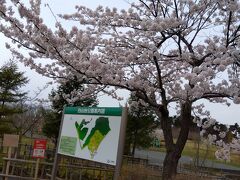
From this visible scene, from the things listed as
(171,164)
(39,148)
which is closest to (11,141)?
(39,148)

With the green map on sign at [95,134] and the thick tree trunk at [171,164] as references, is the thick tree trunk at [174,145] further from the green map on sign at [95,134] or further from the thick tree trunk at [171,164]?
the green map on sign at [95,134]

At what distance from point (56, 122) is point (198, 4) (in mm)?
17662

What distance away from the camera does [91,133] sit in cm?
809

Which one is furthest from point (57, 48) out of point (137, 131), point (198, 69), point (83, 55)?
point (137, 131)

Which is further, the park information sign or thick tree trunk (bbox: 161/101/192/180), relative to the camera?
thick tree trunk (bbox: 161/101/192/180)

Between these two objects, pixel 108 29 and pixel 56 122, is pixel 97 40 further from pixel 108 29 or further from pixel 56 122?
pixel 56 122

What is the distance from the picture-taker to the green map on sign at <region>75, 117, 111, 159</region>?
302 inches

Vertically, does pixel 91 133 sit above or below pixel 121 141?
above

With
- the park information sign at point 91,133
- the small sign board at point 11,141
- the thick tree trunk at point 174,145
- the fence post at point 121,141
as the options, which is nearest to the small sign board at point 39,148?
the park information sign at point 91,133

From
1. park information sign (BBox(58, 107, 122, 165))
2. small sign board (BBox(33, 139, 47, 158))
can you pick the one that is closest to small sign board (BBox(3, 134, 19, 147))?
small sign board (BBox(33, 139, 47, 158))

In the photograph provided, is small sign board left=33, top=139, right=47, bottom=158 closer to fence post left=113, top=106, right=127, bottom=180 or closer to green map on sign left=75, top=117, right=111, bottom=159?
green map on sign left=75, top=117, right=111, bottom=159

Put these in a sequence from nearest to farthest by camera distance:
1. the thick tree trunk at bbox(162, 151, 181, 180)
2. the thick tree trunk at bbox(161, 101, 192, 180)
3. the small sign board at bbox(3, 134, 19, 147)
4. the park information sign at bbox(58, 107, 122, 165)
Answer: the park information sign at bbox(58, 107, 122, 165) → the thick tree trunk at bbox(162, 151, 181, 180) → the thick tree trunk at bbox(161, 101, 192, 180) → the small sign board at bbox(3, 134, 19, 147)

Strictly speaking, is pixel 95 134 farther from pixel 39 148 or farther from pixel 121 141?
pixel 39 148

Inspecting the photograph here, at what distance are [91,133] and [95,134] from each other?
16cm
